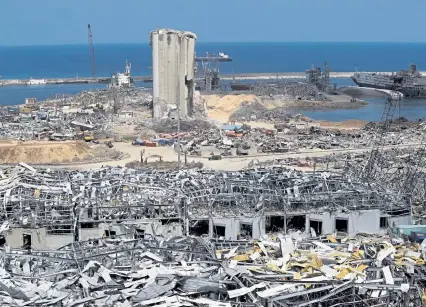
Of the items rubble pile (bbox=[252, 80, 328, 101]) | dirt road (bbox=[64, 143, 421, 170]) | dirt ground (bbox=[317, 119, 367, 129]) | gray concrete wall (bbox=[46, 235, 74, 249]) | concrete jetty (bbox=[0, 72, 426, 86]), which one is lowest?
gray concrete wall (bbox=[46, 235, 74, 249])

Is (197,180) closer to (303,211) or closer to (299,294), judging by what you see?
(303,211)

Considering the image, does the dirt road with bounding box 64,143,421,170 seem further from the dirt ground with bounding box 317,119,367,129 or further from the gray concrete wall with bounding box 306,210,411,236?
the gray concrete wall with bounding box 306,210,411,236

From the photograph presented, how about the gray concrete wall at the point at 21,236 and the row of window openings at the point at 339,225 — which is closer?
the gray concrete wall at the point at 21,236

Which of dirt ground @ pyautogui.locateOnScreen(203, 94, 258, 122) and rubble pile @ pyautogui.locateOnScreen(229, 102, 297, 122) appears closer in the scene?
rubble pile @ pyautogui.locateOnScreen(229, 102, 297, 122)

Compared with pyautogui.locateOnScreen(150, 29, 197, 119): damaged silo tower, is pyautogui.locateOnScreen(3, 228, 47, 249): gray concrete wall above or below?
below

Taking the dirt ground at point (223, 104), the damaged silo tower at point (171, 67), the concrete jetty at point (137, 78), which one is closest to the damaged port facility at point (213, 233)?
the damaged silo tower at point (171, 67)

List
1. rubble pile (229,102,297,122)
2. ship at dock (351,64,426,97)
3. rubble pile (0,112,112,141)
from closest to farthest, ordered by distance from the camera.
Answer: rubble pile (0,112,112,141) → rubble pile (229,102,297,122) → ship at dock (351,64,426,97)

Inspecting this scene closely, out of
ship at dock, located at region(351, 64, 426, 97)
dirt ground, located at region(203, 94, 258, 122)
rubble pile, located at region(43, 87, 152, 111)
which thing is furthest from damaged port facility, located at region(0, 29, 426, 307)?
ship at dock, located at region(351, 64, 426, 97)

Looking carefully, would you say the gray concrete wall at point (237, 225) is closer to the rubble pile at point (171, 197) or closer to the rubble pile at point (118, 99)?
the rubble pile at point (171, 197)
